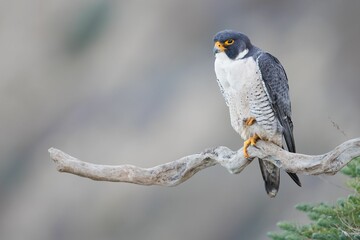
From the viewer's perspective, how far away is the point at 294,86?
1359 centimetres

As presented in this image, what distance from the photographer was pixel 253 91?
6.49 meters

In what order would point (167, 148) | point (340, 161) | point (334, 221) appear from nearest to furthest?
point (340, 161) → point (334, 221) → point (167, 148)

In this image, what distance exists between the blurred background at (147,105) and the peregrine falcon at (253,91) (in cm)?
560

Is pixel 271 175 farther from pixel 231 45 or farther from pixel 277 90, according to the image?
pixel 231 45

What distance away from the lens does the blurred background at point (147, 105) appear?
1363 cm

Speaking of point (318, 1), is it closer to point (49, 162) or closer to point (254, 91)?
point (49, 162)

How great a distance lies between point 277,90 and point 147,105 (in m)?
8.57

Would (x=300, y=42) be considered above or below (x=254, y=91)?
above

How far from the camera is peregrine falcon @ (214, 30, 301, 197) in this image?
646cm

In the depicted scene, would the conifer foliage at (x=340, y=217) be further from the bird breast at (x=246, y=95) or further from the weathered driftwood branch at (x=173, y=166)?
the bird breast at (x=246, y=95)

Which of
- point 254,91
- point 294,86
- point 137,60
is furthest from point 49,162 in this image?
point 254,91

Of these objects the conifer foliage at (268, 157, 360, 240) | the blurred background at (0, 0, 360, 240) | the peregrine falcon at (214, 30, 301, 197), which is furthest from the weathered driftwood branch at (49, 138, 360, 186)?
the blurred background at (0, 0, 360, 240)

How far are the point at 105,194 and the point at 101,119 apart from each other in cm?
113

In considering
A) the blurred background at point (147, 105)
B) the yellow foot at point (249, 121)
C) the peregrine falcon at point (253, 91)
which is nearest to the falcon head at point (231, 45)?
the peregrine falcon at point (253, 91)
